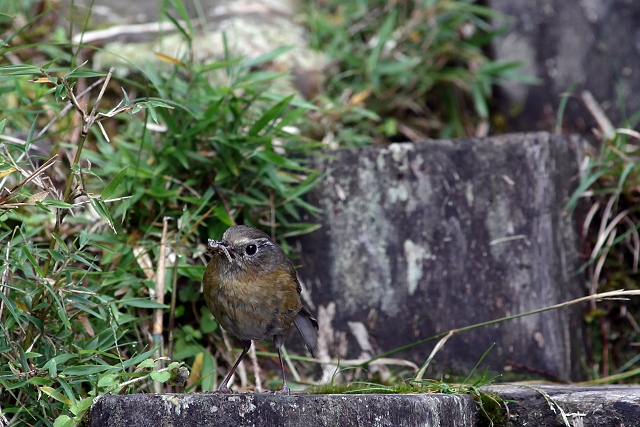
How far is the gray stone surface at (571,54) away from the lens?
203 inches

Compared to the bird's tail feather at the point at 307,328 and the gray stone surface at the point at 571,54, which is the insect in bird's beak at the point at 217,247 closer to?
the bird's tail feather at the point at 307,328

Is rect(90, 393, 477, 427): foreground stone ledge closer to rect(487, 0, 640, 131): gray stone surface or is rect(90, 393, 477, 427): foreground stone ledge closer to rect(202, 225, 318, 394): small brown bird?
rect(202, 225, 318, 394): small brown bird

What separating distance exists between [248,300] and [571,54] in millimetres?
3466

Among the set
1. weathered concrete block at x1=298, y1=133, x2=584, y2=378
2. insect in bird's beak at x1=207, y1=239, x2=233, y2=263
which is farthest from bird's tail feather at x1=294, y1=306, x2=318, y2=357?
insect in bird's beak at x1=207, y1=239, x2=233, y2=263

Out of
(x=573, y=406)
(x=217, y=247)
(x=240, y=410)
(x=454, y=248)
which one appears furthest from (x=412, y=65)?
(x=240, y=410)

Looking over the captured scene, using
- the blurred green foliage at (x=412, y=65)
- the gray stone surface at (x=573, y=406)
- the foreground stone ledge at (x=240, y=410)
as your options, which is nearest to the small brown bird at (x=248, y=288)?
the foreground stone ledge at (x=240, y=410)

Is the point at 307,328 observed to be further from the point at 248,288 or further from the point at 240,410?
the point at 240,410

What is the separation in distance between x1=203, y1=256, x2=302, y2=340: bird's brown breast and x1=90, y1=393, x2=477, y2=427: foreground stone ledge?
90 centimetres

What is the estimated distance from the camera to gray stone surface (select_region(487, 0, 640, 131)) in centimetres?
514

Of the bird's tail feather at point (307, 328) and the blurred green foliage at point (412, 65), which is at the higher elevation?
the blurred green foliage at point (412, 65)

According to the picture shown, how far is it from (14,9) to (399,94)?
9.22 ft

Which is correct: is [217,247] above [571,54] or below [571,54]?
below

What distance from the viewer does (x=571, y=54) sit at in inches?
209

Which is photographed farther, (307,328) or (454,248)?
(454,248)
